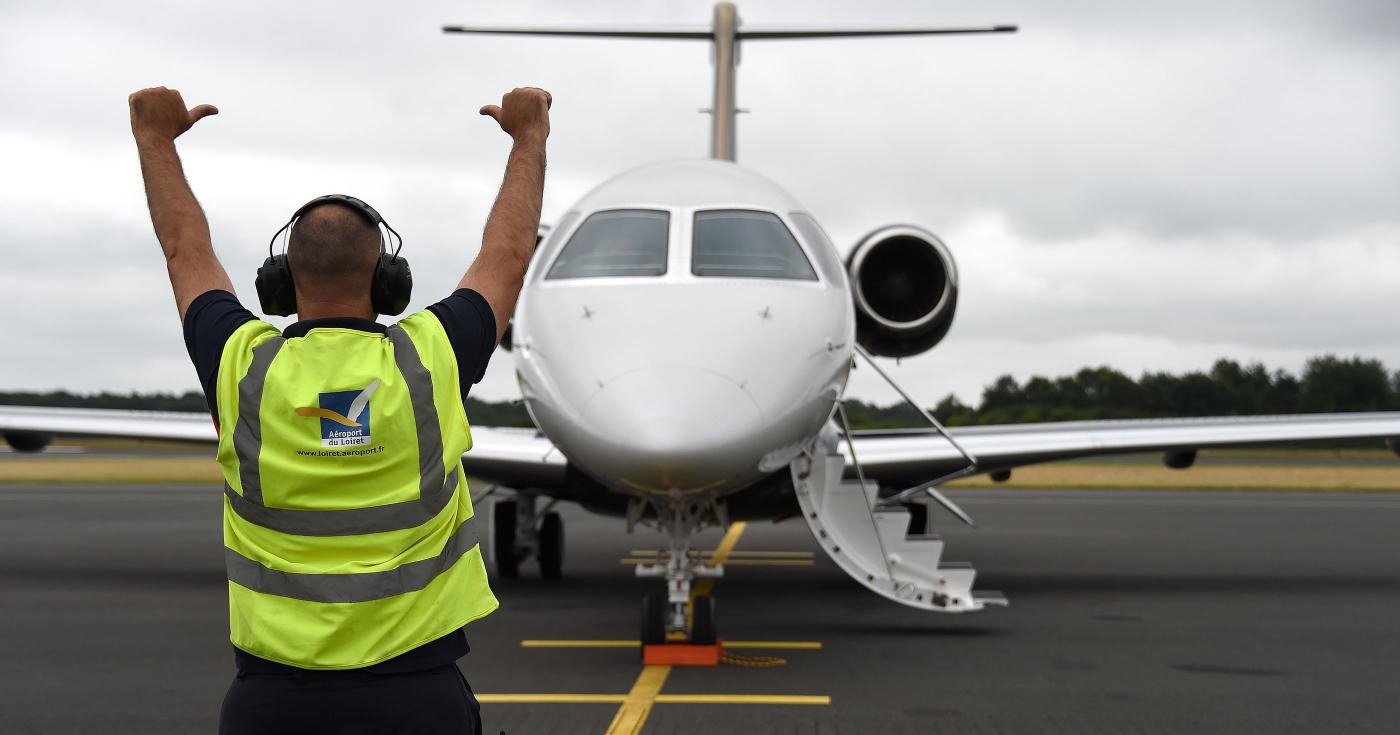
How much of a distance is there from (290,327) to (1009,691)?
5.83 metres

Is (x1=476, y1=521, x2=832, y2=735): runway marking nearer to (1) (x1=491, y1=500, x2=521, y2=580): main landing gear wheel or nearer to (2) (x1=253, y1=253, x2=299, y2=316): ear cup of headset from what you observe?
(2) (x1=253, y1=253, x2=299, y2=316): ear cup of headset

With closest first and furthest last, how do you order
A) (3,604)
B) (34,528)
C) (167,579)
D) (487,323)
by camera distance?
(487,323), (3,604), (167,579), (34,528)

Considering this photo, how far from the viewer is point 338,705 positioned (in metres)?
2.30

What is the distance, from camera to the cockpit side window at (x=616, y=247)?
8516 millimetres

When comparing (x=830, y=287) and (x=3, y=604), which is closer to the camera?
(x=830, y=287)

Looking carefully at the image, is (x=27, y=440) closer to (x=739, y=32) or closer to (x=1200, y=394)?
(x=739, y=32)

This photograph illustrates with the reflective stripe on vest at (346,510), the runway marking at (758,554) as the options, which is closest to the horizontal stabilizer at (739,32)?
the runway marking at (758,554)

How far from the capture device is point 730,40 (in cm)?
1709

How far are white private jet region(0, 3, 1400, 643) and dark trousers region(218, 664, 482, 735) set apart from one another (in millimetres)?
4618

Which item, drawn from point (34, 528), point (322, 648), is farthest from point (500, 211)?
point (34, 528)

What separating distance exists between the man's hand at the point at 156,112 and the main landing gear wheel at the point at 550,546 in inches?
436

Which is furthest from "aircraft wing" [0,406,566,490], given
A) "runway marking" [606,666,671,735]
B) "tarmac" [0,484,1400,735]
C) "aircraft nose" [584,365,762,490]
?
"aircraft nose" [584,365,762,490]

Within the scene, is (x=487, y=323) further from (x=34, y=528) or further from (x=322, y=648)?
(x=34, y=528)

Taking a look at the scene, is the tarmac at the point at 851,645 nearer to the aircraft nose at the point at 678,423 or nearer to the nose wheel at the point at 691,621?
the nose wheel at the point at 691,621
